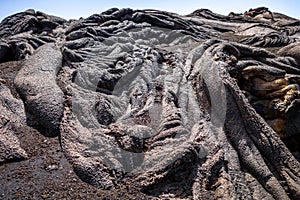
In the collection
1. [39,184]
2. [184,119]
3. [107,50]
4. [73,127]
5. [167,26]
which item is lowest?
[39,184]

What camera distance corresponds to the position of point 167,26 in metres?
5.75

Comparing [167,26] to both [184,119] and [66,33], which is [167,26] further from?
[184,119]

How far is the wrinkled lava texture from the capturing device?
2650 mm

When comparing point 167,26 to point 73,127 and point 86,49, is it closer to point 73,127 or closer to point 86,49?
point 86,49

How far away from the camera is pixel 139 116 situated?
324 cm

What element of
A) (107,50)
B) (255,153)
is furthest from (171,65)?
(255,153)

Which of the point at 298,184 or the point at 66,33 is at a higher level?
the point at 66,33

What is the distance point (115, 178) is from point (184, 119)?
Result: 1050mm

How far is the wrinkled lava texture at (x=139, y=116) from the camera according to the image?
2650mm

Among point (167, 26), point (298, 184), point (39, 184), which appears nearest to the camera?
point (39, 184)

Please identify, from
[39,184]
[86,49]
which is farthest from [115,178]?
[86,49]

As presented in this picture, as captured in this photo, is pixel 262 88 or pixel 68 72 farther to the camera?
pixel 262 88

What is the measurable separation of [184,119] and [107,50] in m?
1.70

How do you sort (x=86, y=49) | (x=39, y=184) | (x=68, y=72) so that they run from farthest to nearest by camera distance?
(x=86, y=49) → (x=68, y=72) → (x=39, y=184)
